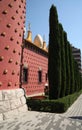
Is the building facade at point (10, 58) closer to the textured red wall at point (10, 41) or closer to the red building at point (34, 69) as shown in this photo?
the textured red wall at point (10, 41)

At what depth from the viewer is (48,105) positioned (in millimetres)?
13469

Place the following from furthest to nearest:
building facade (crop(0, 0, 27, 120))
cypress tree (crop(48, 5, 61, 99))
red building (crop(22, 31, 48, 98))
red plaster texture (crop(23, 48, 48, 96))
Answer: red plaster texture (crop(23, 48, 48, 96)) < red building (crop(22, 31, 48, 98)) < cypress tree (crop(48, 5, 61, 99)) < building facade (crop(0, 0, 27, 120))

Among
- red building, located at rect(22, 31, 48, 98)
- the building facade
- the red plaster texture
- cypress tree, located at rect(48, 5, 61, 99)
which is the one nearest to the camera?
the building facade

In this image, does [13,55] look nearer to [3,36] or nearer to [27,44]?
[3,36]

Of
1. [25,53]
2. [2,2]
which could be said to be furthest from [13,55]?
[25,53]

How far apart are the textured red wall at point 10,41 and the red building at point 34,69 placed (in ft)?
34.1

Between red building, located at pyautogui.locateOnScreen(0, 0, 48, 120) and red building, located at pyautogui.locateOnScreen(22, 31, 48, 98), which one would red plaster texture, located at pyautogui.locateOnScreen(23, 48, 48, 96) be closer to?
red building, located at pyautogui.locateOnScreen(22, 31, 48, 98)

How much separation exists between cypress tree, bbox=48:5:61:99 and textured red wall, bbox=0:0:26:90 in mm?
7185

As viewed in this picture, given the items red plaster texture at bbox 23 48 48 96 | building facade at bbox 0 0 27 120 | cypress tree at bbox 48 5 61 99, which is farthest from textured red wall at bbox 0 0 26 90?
red plaster texture at bbox 23 48 48 96

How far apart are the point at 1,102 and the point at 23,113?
1908 millimetres

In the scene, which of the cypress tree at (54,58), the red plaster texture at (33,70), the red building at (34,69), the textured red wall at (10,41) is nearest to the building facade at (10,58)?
the textured red wall at (10,41)

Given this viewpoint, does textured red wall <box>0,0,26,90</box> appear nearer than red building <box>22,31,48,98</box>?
Yes

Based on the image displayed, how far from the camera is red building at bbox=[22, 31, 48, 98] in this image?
852 inches

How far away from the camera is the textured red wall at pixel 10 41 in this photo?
7.95 meters
